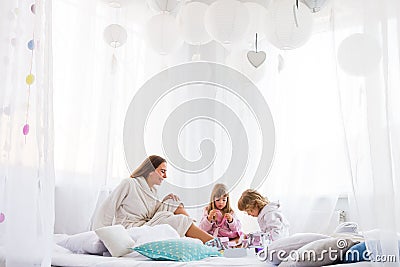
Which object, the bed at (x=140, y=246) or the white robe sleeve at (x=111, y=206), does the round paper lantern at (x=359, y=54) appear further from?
the white robe sleeve at (x=111, y=206)

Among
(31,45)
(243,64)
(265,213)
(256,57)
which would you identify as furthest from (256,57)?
(31,45)

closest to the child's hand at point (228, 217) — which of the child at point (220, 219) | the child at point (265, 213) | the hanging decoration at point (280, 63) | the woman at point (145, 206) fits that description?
the child at point (220, 219)

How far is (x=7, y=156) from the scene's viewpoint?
5.19ft

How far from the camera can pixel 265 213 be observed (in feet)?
9.68

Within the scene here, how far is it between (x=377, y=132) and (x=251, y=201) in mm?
1720

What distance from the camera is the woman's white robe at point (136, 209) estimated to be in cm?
295

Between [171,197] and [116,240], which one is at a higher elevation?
[171,197]

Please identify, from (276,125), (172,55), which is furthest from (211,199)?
(172,55)

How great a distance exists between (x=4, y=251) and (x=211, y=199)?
1977 millimetres

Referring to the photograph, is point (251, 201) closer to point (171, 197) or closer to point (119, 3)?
point (171, 197)

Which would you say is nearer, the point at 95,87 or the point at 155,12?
the point at 155,12

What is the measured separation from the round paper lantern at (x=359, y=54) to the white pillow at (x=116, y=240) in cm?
121

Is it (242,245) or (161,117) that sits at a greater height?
(161,117)

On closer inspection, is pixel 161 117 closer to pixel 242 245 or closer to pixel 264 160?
pixel 242 245
